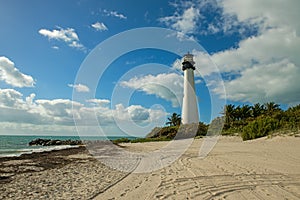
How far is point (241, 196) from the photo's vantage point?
6441mm

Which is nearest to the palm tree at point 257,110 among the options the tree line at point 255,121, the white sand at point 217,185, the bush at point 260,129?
the tree line at point 255,121

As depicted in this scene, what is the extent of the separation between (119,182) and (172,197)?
9.83 feet

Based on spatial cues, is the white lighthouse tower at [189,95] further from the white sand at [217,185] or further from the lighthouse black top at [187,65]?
the white sand at [217,185]

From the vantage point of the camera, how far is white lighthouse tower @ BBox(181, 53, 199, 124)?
43.5 metres

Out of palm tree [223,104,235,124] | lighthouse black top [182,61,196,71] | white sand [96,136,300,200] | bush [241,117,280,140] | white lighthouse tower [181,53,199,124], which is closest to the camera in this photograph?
white sand [96,136,300,200]

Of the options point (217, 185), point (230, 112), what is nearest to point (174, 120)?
point (230, 112)

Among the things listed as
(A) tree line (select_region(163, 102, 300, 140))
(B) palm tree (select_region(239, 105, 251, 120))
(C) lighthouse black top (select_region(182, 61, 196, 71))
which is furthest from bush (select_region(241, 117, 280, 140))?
(B) palm tree (select_region(239, 105, 251, 120))

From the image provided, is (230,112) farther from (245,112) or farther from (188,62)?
(188,62)

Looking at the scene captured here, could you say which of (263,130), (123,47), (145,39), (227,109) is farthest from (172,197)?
(227,109)

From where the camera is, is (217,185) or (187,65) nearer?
(217,185)

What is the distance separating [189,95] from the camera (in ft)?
147

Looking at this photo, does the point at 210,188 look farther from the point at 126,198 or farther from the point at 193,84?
the point at 193,84

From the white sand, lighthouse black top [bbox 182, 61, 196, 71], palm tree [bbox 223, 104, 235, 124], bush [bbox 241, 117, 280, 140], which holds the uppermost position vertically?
lighthouse black top [bbox 182, 61, 196, 71]

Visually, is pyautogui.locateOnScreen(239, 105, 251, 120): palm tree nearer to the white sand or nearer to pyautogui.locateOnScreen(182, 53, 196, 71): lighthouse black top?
pyautogui.locateOnScreen(182, 53, 196, 71): lighthouse black top
